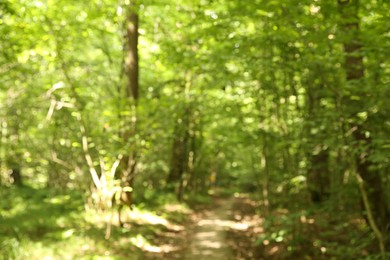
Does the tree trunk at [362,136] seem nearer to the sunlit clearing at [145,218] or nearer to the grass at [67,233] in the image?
the grass at [67,233]

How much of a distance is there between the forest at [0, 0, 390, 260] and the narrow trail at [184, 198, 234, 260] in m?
0.05

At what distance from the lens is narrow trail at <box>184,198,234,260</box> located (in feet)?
27.1

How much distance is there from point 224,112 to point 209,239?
145 inches

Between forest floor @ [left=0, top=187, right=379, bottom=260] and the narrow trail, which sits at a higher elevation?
forest floor @ [left=0, top=187, right=379, bottom=260]

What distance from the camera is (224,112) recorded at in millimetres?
10297

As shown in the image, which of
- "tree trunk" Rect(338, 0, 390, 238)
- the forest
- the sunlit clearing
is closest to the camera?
the forest

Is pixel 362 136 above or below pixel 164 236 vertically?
above

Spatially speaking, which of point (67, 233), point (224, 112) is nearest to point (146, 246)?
point (67, 233)

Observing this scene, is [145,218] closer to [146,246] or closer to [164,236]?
[164,236]

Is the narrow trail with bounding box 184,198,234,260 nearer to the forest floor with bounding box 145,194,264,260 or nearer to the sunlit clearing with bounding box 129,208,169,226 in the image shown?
the forest floor with bounding box 145,194,264,260

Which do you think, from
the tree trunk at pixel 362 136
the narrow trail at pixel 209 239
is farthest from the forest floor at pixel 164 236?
the tree trunk at pixel 362 136

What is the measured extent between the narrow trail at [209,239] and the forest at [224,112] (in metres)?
0.05

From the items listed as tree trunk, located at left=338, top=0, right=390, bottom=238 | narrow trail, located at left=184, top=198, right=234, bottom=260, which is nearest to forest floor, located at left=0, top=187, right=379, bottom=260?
narrow trail, located at left=184, top=198, right=234, bottom=260

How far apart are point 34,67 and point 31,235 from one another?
190 inches
